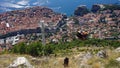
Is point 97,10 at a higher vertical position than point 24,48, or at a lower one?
lower

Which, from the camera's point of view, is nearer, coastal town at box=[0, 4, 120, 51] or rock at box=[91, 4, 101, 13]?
coastal town at box=[0, 4, 120, 51]

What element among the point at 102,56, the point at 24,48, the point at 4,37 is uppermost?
the point at 102,56

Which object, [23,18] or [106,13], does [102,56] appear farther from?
[23,18]

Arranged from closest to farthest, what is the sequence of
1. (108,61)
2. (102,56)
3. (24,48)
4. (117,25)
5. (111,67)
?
(111,67), (108,61), (102,56), (24,48), (117,25)

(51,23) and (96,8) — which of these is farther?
(96,8)

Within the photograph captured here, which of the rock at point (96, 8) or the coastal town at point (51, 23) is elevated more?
the rock at point (96, 8)

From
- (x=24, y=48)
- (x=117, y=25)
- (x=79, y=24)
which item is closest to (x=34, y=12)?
(x=79, y=24)

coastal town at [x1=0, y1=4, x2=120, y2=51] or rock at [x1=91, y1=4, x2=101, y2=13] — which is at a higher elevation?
rock at [x1=91, y1=4, x2=101, y2=13]

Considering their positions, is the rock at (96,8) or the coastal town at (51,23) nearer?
the coastal town at (51,23)

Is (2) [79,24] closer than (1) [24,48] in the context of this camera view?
No

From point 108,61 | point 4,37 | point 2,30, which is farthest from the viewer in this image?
point 2,30

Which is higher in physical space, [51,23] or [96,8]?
[96,8]
